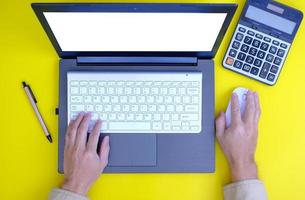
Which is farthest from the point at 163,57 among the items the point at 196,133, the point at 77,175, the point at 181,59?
the point at 77,175

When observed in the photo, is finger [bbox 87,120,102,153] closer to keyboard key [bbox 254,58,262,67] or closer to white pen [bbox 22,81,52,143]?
white pen [bbox 22,81,52,143]

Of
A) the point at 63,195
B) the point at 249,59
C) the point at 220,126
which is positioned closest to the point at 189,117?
the point at 220,126

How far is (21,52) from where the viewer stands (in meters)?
0.85

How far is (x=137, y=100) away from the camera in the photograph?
2.67ft

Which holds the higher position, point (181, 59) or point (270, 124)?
point (181, 59)

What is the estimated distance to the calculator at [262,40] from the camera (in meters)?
0.84

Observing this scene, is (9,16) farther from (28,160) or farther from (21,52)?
(28,160)

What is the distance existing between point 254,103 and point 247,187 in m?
0.16

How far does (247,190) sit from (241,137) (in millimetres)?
99

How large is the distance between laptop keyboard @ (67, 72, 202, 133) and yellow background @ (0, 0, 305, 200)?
0.20ft

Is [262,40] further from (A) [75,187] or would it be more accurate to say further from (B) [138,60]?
(A) [75,187]

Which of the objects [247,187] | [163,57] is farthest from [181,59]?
[247,187]

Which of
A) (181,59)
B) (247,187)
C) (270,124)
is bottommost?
(247,187)

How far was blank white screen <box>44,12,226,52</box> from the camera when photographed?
665 mm
